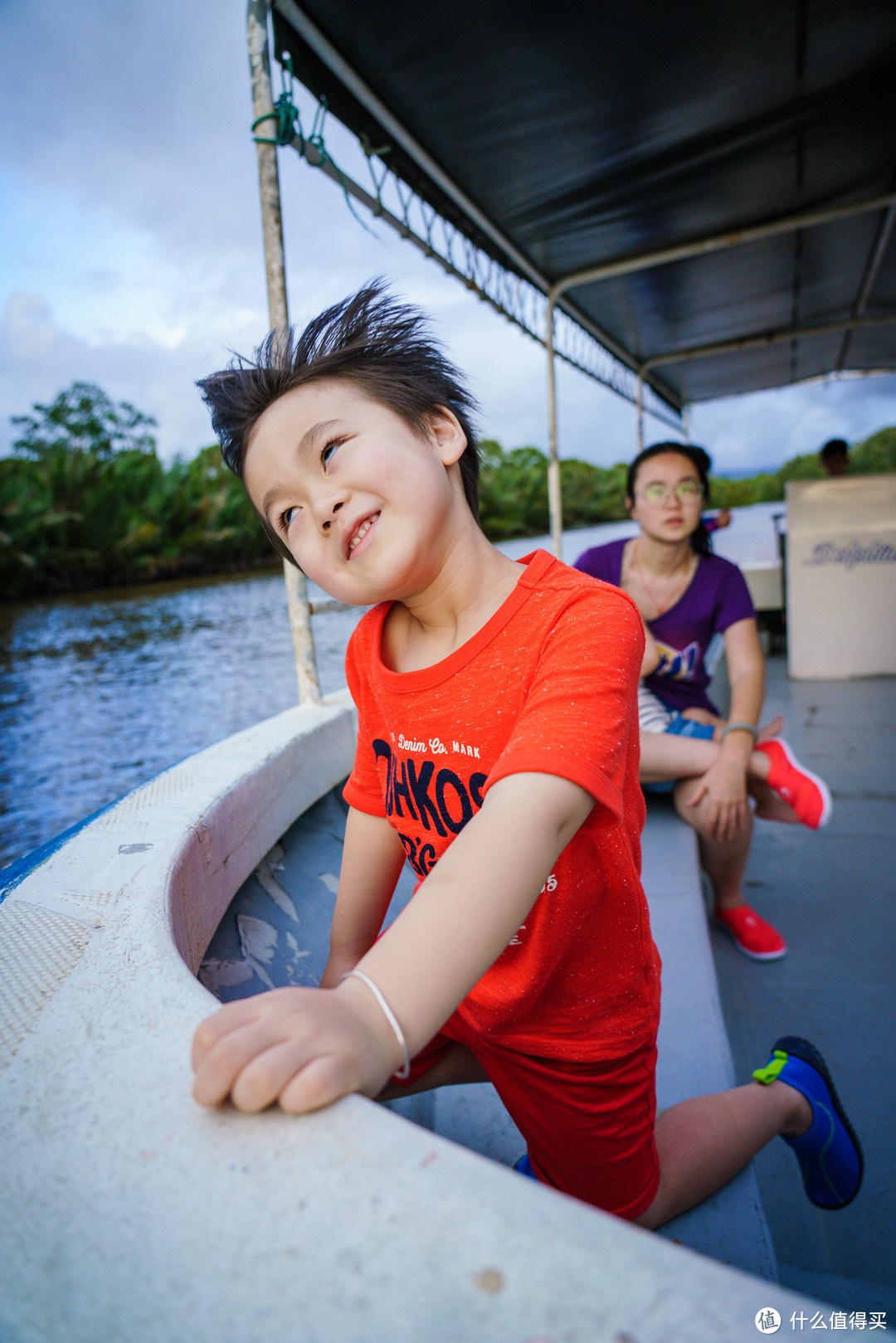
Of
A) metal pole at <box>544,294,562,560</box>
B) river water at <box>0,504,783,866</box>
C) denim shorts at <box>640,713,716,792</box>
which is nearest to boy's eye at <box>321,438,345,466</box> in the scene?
denim shorts at <box>640,713,716,792</box>

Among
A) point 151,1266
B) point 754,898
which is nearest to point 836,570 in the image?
point 754,898

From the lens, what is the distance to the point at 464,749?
0.77 m

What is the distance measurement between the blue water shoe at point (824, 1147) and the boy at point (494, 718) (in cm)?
11

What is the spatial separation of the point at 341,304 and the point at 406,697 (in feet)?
1.53

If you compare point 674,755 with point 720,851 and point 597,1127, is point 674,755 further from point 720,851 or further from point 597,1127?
point 597,1127

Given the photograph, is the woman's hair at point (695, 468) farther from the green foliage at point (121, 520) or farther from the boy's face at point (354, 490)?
the green foliage at point (121, 520)

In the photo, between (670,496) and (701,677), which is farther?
(701,677)

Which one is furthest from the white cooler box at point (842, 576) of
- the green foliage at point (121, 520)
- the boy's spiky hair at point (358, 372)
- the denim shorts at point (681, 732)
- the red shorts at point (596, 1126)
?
the green foliage at point (121, 520)

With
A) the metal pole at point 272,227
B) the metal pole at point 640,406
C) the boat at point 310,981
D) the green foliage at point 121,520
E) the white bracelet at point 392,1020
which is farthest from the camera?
the green foliage at point 121,520

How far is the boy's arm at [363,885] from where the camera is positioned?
0.94 metres

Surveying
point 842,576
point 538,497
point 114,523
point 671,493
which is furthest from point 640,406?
point 538,497

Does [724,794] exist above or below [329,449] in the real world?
below

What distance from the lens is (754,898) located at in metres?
1.95

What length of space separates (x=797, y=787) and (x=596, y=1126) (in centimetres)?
111
